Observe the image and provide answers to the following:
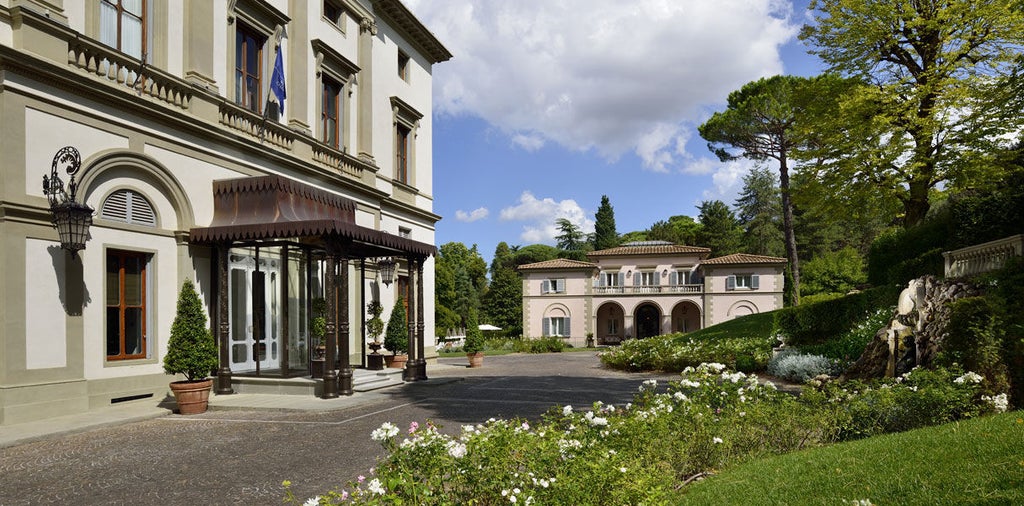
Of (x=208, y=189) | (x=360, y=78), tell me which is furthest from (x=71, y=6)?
(x=360, y=78)

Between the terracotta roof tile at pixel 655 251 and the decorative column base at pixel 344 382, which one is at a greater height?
the terracotta roof tile at pixel 655 251

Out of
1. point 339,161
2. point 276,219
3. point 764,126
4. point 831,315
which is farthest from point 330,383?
point 764,126

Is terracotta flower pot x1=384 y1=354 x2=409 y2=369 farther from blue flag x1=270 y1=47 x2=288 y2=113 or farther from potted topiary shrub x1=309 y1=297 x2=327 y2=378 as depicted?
blue flag x1=270 y1=47 x2=288 y2=113

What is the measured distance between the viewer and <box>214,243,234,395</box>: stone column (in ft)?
41.0

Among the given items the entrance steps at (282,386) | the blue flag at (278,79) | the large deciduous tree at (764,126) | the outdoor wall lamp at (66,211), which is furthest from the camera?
the large deciduous tree at (764,126)

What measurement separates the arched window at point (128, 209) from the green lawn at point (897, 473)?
10.7 metres

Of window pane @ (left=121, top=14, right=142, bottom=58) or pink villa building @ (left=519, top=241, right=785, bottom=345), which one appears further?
pink villa building @ (left=519, top=241, right=785, bottom=345)

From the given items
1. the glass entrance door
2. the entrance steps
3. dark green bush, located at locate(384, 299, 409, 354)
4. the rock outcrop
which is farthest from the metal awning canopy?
the rock outcrop

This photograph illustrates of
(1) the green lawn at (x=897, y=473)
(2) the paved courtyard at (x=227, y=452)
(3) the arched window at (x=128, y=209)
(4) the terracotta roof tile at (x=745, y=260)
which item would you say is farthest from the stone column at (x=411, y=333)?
(4) the terracotta roof tile at (x=745, y=260)

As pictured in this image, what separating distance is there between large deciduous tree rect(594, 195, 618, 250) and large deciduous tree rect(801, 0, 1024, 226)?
48.2m

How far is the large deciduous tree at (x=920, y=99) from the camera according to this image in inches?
681

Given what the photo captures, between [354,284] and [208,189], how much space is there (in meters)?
6.53

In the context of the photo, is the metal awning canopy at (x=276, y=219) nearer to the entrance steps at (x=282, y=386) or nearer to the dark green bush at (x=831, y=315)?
the entrance steps at (x=282, y=386)

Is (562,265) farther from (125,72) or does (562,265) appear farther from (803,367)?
(125,72)
